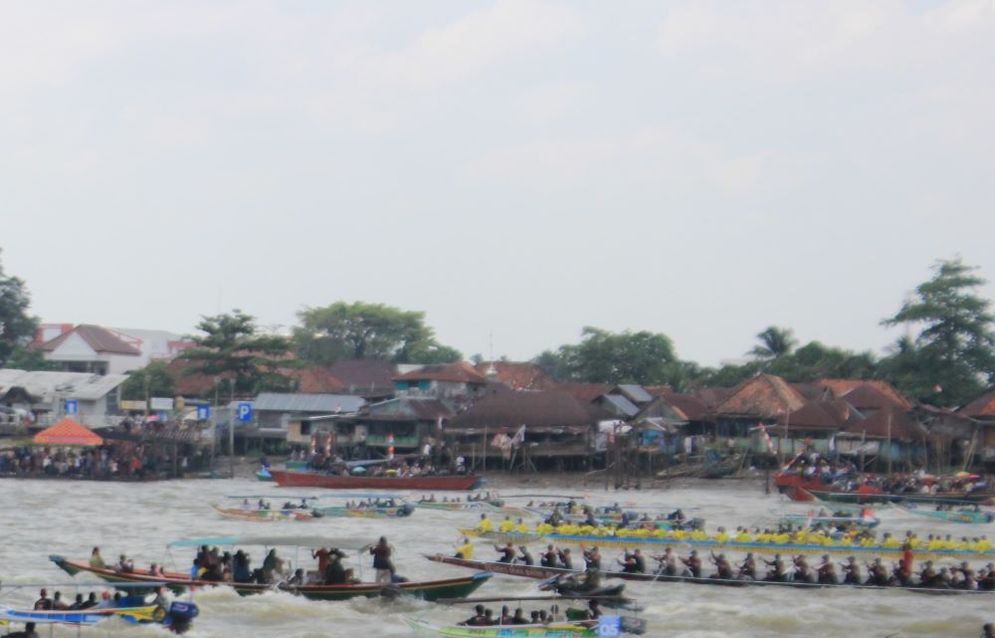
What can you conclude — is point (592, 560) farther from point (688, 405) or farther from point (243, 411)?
point (688, 405)

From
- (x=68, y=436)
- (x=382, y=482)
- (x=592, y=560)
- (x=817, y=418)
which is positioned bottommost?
(x=592, y=560)

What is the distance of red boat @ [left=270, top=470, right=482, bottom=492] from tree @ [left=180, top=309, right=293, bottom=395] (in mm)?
15352

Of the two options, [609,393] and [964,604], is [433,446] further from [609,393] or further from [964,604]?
[964,604]

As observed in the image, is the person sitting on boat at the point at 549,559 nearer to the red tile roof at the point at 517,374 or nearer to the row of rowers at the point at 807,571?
the row of rowers at the point at 807,571

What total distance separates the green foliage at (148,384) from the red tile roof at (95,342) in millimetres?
7751

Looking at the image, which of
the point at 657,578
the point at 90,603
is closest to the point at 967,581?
the point at 657,578

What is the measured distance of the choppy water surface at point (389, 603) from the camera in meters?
26.1

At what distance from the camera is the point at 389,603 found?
87.2ft

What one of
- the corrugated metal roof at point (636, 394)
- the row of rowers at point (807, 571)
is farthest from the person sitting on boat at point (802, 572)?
the corrugated metal roof at point (636, 394)

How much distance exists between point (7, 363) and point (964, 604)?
63.8m

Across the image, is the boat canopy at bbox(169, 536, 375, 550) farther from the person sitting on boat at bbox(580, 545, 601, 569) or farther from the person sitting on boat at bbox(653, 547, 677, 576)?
the person sitting on boat at bbox(653, 547, 677, 576)

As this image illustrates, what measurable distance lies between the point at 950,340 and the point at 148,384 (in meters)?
38.6

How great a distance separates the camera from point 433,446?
6450cm

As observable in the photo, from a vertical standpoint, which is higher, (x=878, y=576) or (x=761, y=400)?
(x=761, y=400)
